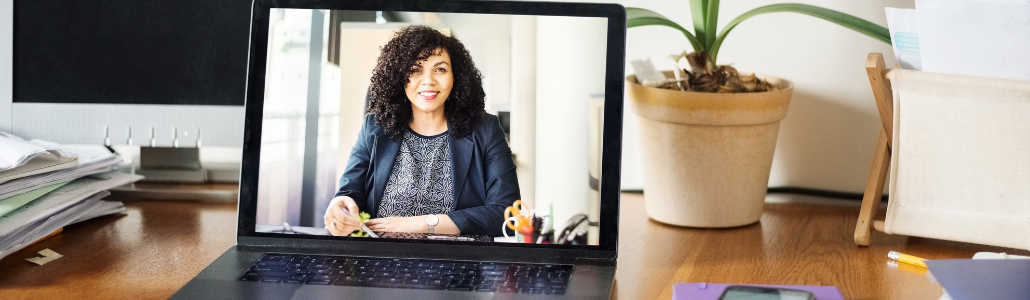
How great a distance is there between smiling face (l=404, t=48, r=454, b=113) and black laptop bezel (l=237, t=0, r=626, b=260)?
56 mm

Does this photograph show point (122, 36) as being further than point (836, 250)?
Yes

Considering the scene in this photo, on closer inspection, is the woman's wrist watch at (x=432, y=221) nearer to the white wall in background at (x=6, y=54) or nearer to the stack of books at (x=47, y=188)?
the stack of books at (x=47, y=188)

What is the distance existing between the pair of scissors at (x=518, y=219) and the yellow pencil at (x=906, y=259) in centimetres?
37

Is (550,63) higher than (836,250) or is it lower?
higher

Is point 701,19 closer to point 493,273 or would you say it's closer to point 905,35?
point 905,35

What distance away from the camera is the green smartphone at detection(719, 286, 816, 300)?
1.90ft

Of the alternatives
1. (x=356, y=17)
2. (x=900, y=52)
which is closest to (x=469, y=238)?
(x=356, y=17)

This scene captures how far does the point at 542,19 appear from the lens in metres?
0.75

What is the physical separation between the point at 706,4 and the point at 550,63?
10.9 inches

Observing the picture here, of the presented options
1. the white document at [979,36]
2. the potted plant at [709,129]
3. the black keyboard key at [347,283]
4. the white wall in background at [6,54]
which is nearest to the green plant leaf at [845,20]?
the potted plant at [709,129]

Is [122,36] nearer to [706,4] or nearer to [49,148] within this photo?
[49,148]

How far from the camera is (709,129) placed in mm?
853

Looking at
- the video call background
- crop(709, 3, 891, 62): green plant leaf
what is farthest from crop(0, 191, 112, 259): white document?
crop(709, 3, 891, 62): green plant leaf

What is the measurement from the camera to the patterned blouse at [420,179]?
737mm
